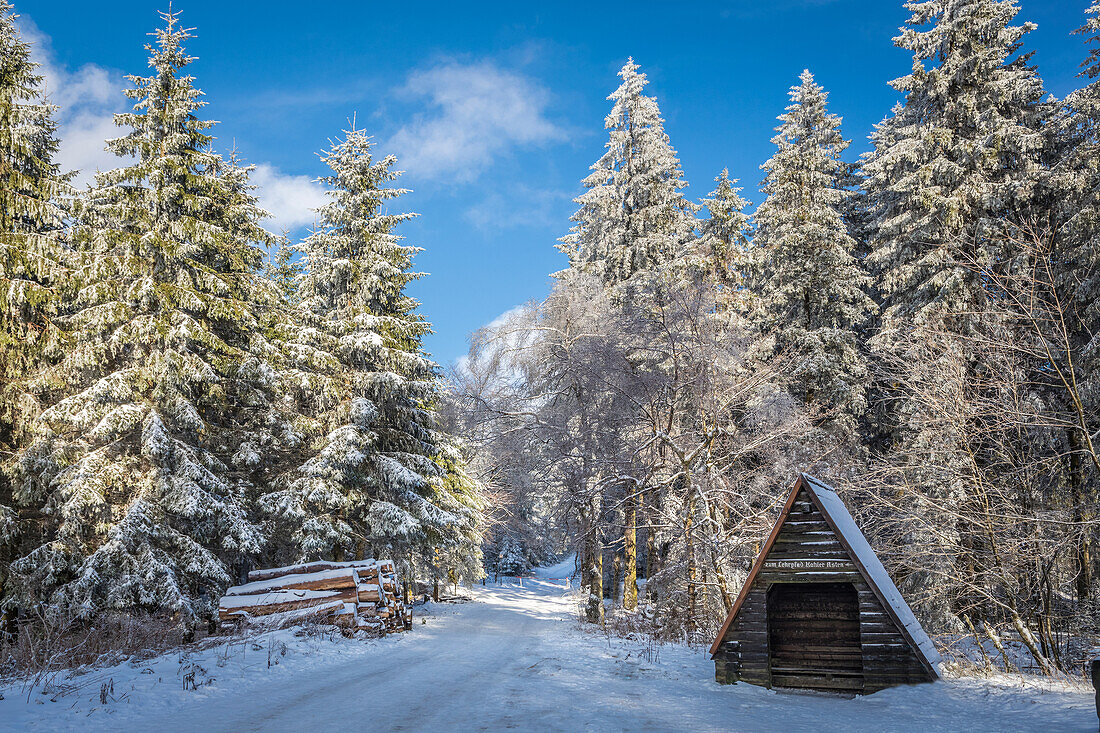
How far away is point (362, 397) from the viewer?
68.4 feet

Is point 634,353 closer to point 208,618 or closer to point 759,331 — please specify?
point 759,331

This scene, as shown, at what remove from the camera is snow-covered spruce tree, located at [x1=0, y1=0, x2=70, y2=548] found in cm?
1532

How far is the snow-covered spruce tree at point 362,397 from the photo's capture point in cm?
1953

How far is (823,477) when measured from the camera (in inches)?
674

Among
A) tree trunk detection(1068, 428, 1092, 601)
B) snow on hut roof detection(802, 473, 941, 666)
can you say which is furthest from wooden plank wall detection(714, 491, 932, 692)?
tree trunk detection(1068, 428, 1092, 601)

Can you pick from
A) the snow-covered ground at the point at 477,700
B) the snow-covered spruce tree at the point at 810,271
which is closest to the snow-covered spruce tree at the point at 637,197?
the snow-covered spruce tree at the point at 810,271

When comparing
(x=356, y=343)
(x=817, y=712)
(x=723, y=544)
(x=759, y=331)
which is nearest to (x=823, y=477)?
(x=723, y=544)

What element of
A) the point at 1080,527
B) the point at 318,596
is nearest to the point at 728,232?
the point at 1080,527

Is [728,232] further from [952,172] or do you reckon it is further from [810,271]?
[952,172]

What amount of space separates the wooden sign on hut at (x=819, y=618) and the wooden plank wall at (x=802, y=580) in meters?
0.01

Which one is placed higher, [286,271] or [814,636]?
[286,271]

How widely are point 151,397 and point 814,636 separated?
56.6 feet

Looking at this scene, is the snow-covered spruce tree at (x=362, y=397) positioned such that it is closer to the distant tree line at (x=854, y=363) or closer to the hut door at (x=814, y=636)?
the distant tree line at (x=854, y=363)

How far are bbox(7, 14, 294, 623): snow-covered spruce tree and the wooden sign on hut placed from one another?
13.1 meters
